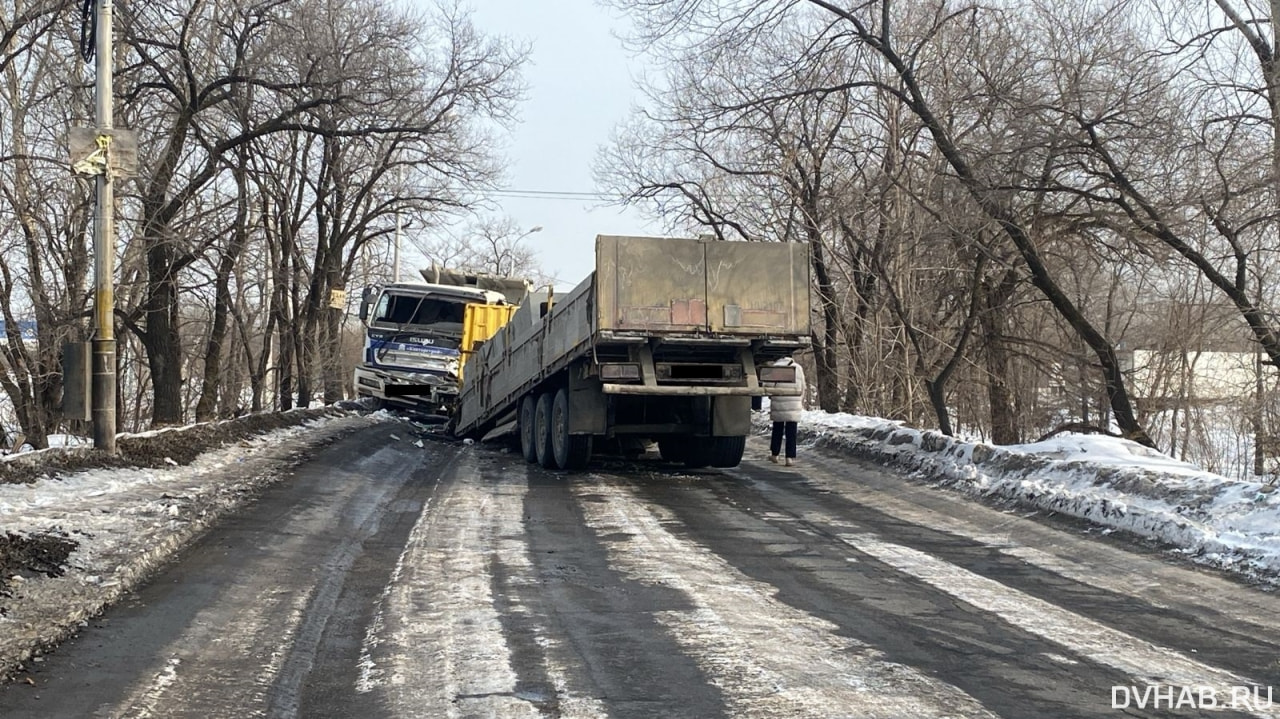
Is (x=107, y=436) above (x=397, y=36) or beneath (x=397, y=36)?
beneath

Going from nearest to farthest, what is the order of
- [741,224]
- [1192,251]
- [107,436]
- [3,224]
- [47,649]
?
[47,649] < [107,436] < [1192,251] < [3,224] < [741,224]

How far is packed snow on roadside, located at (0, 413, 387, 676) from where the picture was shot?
6.19 meters

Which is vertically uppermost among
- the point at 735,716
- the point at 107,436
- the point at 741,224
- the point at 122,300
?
the point at 741,224

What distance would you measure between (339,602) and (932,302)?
2064 cm

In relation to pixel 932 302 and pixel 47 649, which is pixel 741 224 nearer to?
pixel 932 302

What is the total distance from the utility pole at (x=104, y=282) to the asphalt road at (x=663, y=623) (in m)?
2.80

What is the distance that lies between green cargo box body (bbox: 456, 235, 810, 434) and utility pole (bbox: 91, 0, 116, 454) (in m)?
5.22

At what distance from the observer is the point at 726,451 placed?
14758 millimetres

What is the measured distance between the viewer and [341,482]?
41.7 ft

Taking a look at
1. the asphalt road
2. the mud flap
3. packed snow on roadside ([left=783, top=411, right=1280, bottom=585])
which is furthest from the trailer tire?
the asphalt road

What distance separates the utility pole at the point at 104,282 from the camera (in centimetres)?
1204

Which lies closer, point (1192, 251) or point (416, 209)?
point (1192, 251)

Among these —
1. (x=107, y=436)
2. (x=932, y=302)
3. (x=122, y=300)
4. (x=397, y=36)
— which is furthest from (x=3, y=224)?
(x=932, y=302)

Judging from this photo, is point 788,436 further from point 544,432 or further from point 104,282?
point 104,282
